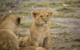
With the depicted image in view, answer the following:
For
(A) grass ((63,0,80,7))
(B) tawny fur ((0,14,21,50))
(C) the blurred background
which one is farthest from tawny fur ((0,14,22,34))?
(A) grass ((63,0,80,7))

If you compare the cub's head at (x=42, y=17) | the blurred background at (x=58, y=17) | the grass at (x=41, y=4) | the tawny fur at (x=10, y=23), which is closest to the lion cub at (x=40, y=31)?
the cub's head at (x=42, y=17)

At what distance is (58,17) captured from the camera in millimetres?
3811

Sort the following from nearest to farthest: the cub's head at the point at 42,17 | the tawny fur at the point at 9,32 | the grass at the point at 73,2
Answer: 1. the tawny fur at the point at 9,32
2. the cub's head at the point at 42,17
3. the grass at the point at 73,2

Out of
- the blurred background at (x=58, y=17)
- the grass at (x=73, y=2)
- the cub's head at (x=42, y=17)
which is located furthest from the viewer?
the grass at (x=73, y=2)

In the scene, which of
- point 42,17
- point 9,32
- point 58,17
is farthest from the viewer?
point 58,17

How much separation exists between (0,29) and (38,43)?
1.19 feet

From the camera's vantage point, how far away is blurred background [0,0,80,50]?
3.50 metres

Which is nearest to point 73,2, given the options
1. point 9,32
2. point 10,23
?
point 10,23

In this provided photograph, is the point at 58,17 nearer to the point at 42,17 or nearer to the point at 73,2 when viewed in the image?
the point at 73,2

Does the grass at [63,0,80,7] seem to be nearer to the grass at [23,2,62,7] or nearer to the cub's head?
the grass at [23,2,62,7]

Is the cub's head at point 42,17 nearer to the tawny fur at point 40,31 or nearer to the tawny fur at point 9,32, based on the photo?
the tawny fur at point 40,31

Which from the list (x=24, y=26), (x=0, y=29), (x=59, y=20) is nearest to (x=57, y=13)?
(x=59, y=20)

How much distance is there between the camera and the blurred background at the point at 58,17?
11.5 feet

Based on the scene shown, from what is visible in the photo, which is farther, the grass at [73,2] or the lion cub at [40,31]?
the grass at [73,2]
